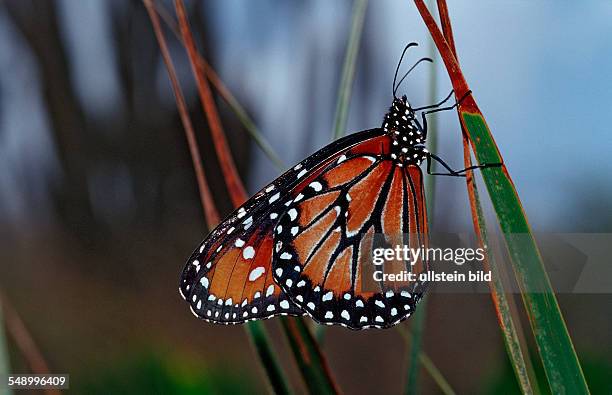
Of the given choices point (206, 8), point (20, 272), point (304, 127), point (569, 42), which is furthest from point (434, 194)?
point (20, 272)

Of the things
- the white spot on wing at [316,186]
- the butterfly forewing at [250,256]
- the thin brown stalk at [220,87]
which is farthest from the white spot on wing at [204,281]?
the thin brown stalk at [220,87]

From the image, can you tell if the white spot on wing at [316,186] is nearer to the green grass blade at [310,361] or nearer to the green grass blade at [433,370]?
the green grass blade at [310,361]

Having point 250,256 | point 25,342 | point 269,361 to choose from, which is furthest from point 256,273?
point 25,342

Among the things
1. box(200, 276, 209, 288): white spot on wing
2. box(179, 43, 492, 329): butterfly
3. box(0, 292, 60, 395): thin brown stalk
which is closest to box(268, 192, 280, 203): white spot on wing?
box(179, 43, 492, 329): butterfly

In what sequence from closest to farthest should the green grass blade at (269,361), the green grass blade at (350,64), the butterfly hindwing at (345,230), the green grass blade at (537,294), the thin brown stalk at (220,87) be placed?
the green grass blade at (537,294) → the green grass blade at (269,361) → the butterfly hindwing at (345,230) → the green grass blade at (350,64) → the thin brown stalk at (220,87)

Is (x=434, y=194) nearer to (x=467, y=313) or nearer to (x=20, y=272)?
(x=467, y=313)

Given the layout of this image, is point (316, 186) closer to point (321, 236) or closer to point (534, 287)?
point (321, 236)
